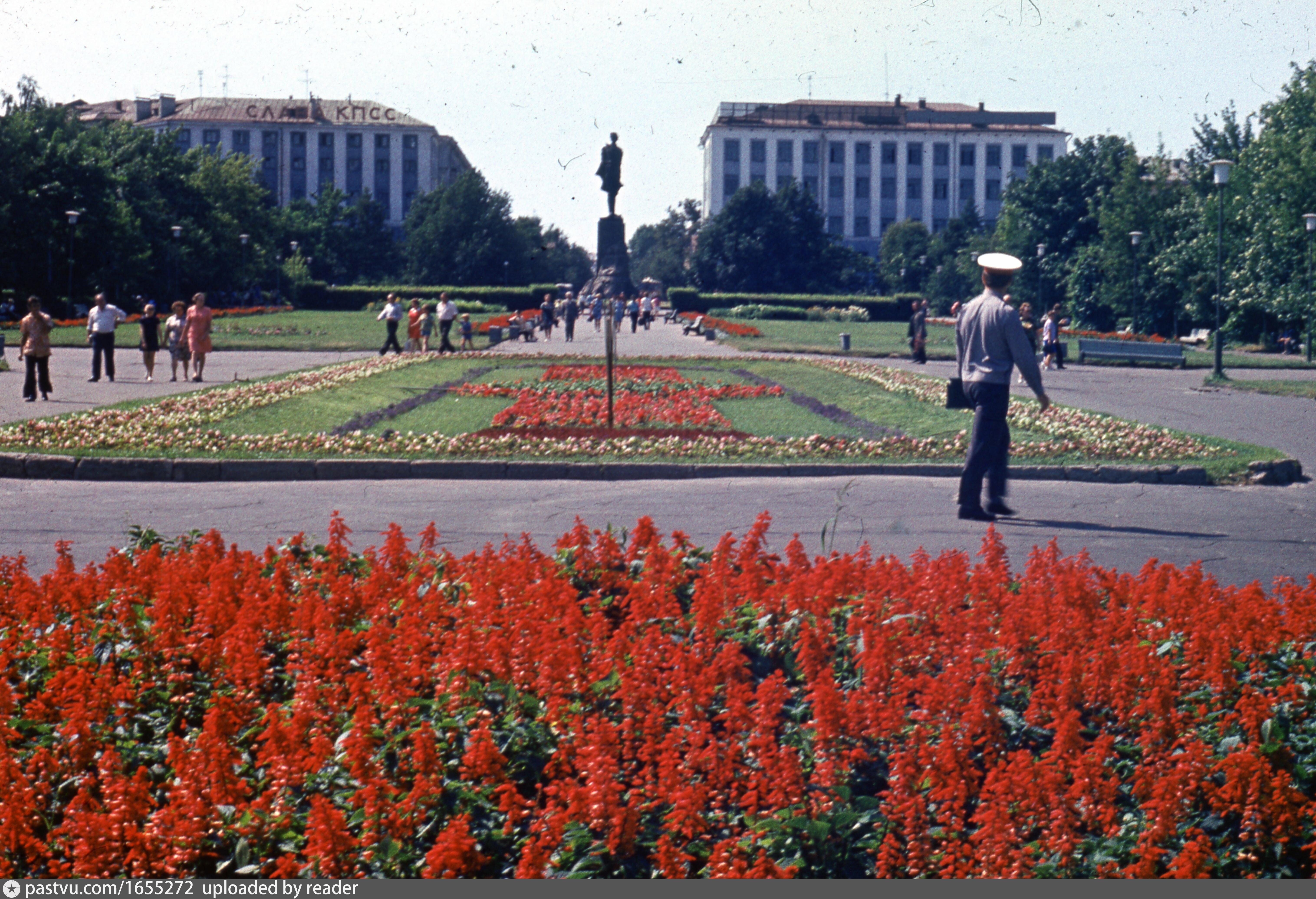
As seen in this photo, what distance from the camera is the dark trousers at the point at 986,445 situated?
31.8 feet

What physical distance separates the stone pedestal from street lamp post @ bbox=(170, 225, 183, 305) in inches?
831

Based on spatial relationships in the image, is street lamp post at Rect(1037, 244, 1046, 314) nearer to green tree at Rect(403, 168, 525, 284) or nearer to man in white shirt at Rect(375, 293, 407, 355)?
man in white shirt at Rect(375, 293, 407, 355)

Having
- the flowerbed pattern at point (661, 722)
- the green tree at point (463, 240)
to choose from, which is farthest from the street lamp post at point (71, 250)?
the flowerbed pattern at point (661, 722)

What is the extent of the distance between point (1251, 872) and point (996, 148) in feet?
457

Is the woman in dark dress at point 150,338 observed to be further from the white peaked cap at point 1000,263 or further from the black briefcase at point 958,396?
the white peaked cap at point 1000,263

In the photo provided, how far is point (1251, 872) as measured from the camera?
10.9 ft

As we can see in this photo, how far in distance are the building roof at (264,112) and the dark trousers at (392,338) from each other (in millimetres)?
101387

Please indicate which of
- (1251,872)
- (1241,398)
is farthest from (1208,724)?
(1241,398)

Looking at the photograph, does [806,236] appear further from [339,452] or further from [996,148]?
[339,452]

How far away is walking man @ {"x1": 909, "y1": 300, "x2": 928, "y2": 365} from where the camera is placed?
1438 inches

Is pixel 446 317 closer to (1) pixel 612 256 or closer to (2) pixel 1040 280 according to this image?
(1) pixel 612 256

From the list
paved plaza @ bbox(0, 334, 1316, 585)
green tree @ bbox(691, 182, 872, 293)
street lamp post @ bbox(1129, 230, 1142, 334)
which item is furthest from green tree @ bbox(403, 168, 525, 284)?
paved plaza @ bbox(0, 334, 1316, 585)

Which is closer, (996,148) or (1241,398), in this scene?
(1241,398)

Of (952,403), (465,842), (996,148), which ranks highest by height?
(996,148)
